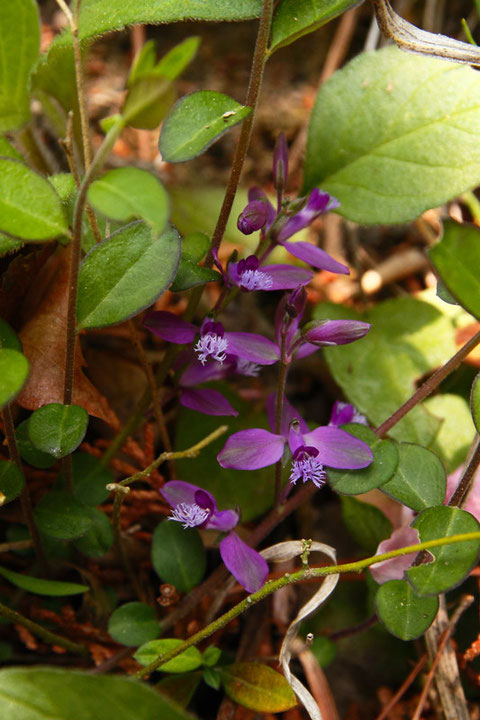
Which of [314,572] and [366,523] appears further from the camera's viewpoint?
[366,523]

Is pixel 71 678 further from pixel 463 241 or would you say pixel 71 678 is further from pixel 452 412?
pixel 452 412

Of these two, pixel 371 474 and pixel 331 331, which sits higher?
pixel 331 331

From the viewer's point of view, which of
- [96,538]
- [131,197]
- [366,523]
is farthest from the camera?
[366,523]

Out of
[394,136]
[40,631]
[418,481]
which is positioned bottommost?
[40,631]

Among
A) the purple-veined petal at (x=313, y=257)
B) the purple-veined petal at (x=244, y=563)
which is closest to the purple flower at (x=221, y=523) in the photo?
the purple-veined petal at (x=244, y=563)

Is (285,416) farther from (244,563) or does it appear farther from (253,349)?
(244,563)

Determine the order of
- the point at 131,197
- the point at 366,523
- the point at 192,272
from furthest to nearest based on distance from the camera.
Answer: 1. the point at 366,523
2. the point at 192,272
3. the point at 131,197

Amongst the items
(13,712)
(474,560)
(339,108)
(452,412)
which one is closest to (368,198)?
(339,108)

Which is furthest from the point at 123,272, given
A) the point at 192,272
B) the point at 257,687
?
the point at 257,687
